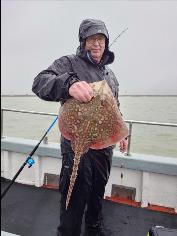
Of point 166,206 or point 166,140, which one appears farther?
point 166,140

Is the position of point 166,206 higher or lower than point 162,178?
lower

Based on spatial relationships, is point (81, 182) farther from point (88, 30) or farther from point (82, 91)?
point (88, 30)

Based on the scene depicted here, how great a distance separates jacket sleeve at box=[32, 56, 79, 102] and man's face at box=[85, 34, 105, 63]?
0.37 metres

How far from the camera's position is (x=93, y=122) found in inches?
81.0

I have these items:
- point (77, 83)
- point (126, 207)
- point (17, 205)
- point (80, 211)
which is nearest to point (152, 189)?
point (126, 207)

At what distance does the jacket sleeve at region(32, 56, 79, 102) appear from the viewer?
1979 mm

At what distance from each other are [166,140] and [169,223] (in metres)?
10.5

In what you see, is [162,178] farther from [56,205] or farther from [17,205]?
[17,205]

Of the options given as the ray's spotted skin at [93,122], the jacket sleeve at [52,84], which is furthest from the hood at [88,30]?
the ray's spotted skin at [93,122]

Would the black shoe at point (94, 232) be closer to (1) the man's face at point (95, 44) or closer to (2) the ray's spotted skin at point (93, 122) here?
(2) the ray's spotted skin at point (93, 122)

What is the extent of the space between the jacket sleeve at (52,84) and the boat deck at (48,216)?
1910 mm

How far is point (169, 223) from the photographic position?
11.5 ft

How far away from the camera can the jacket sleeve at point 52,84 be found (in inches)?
77.9

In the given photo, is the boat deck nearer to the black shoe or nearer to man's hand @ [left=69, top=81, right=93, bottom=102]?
the black shoe
